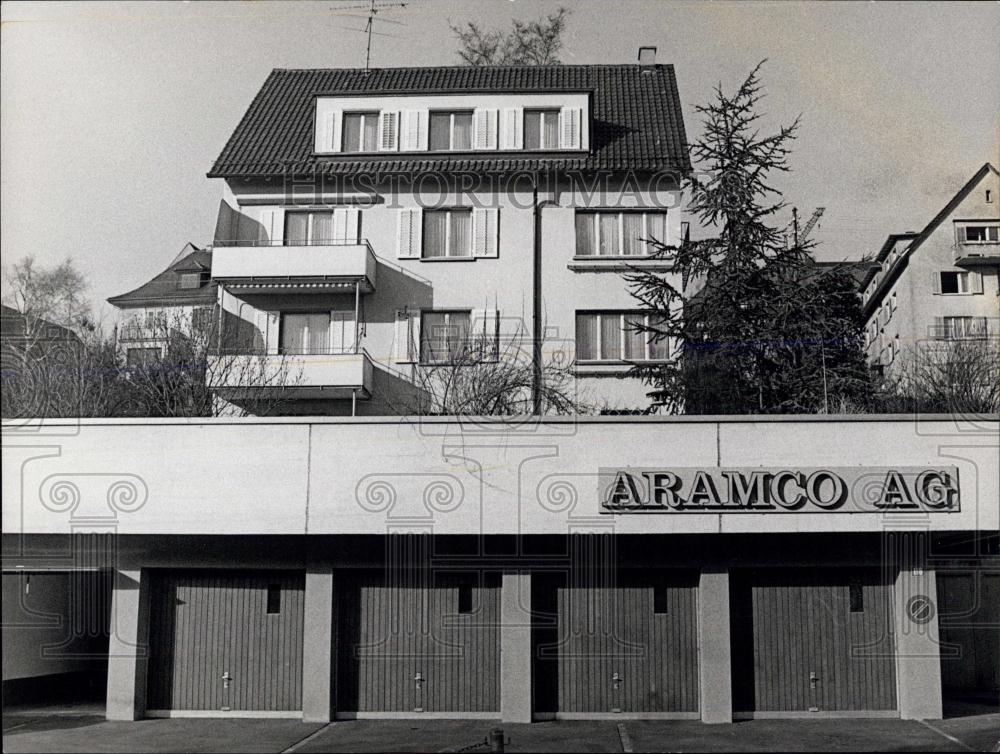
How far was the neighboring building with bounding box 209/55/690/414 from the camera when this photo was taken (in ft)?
91.1

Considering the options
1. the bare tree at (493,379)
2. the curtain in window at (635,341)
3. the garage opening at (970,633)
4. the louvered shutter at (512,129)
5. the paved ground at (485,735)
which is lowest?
the paved ground at (485,735)

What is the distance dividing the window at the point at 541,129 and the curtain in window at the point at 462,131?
58.2 inches

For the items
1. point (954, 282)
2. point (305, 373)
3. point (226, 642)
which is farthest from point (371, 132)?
point (954, 282)

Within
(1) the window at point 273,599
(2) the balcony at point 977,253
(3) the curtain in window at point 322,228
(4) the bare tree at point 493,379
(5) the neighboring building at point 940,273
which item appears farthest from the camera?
(2) the balcony at point 977,253

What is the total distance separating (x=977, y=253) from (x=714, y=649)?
25.1m

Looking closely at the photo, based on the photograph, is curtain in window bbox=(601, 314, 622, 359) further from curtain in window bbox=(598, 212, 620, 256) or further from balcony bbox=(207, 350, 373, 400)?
balcony bbox=(207, 350, 373, 400)

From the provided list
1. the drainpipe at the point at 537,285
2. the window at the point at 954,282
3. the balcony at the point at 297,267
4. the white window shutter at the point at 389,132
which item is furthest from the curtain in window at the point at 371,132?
the window at the point at 954,282

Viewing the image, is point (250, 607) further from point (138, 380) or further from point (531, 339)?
point (531, 339)

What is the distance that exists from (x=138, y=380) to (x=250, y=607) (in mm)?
6985

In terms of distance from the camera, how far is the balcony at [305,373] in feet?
82.5

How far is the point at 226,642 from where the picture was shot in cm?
1847

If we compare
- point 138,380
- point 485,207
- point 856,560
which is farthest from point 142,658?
point 485,207

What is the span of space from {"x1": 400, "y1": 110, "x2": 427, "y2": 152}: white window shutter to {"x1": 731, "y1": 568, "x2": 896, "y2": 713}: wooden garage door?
599 inches

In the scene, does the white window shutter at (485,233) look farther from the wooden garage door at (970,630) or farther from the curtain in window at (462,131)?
the wooden garage door at (970,630)
